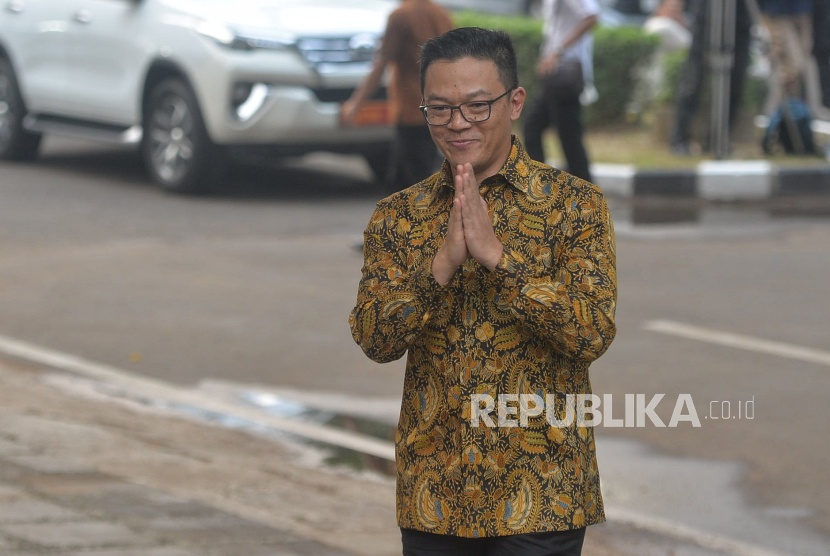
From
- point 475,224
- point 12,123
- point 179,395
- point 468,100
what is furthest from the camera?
point 12,123

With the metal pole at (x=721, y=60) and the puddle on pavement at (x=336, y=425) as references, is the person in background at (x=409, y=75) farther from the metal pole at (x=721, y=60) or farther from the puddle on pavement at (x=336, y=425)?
the metal pole at (x=721, y=60)

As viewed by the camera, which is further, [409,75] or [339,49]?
[339,49]

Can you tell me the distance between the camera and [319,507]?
4461 millimetres

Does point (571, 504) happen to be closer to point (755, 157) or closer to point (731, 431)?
point (731, 431)

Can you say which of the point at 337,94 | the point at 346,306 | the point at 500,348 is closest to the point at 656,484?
the point at 500,348

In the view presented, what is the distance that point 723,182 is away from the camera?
1069 cm

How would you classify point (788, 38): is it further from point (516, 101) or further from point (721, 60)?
point (516, 101)

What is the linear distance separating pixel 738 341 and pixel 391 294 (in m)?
4.35

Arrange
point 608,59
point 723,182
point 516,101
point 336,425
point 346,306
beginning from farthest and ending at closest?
point 608,59 → point 723,182 → point 346,306 → point 336,425 → point 516,101

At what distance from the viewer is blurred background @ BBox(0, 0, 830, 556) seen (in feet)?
15.0

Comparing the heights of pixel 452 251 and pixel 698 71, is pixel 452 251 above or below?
above

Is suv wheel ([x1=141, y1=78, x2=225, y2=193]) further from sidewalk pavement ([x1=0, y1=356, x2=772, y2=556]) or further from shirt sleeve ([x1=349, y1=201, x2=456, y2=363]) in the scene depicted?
shirt sleeve ([x1=349, y1=201, x2=456, y2=363])

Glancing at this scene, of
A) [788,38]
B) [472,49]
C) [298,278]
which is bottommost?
[298,278]

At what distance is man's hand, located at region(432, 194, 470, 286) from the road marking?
82.8 inches
